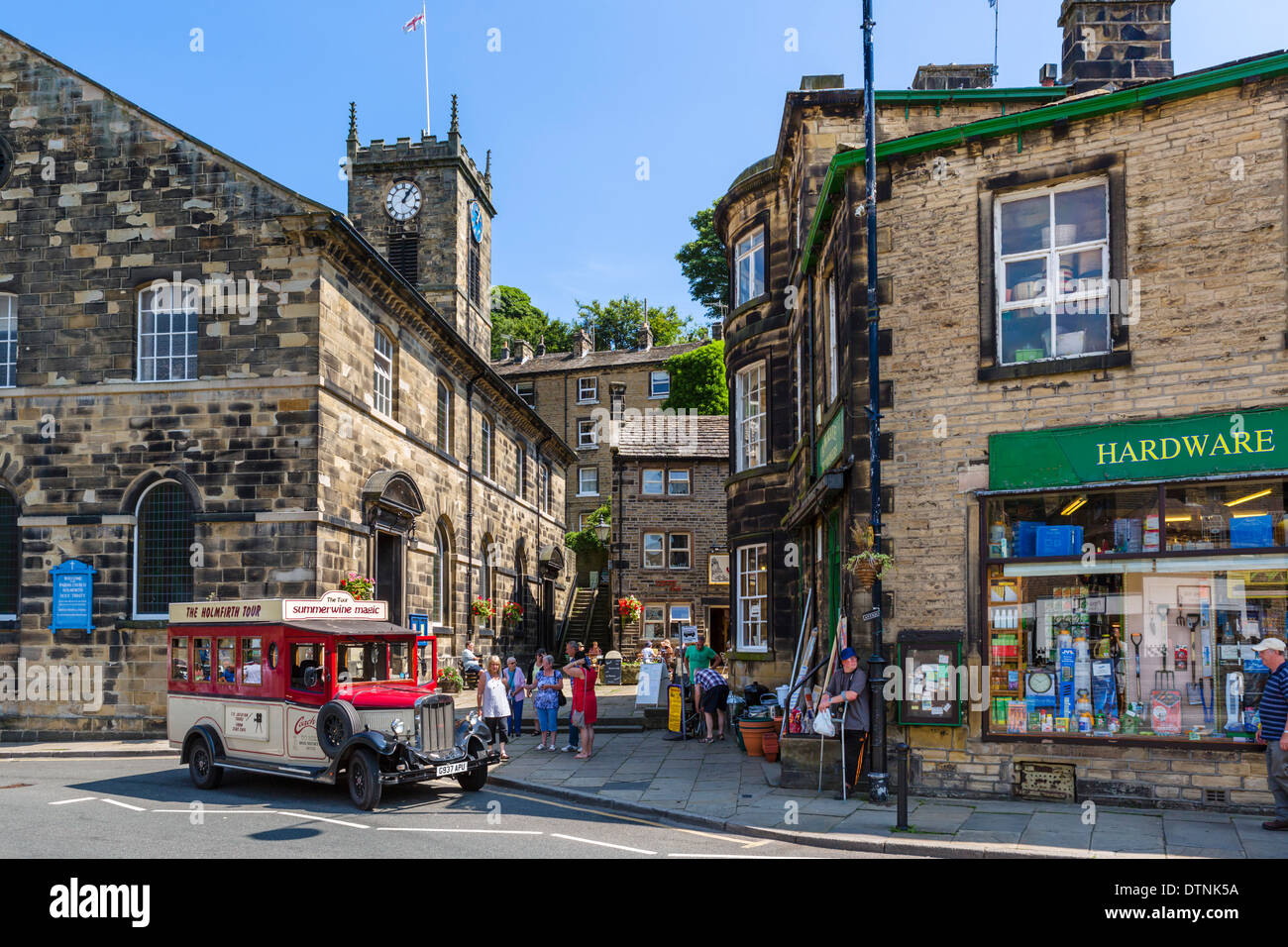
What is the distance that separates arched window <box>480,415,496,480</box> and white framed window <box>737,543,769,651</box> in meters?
12.4

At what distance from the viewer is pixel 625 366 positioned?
59750mm

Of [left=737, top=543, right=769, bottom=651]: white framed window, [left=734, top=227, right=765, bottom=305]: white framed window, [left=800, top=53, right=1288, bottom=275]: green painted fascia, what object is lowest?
[left=737, top=543, right=769, bottom=651]: white framed window

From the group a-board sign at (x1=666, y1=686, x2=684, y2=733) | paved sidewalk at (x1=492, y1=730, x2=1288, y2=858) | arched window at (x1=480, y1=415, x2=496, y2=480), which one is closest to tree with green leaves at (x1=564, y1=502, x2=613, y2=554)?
arched window at (x1=480, y1=415, x2=496, y2=480)

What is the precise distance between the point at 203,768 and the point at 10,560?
9420 millimetres

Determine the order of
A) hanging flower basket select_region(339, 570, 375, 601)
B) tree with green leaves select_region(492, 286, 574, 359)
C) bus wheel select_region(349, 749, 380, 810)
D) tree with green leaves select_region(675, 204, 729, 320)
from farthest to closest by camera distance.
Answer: tree with green leaves select_region(492, 286, 574, 359)
tree with green leaves select_region(675, 204, 729, 320)
hanging flower basket select_region(339, 570, 375, 601)
bus wheel select_region(349, 749, 380, 810)

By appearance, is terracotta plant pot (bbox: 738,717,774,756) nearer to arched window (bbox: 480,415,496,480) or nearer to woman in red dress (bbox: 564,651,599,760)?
woman in red dress (bbox: 564,651,599,760)

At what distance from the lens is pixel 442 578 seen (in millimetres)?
27828

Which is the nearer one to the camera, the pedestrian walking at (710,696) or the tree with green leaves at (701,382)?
the pedestrian walking at (710,696)

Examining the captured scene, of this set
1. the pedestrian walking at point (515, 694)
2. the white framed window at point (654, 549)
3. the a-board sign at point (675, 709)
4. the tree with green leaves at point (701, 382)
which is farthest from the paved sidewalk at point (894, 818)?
the tree with green leaves at point (701, 382)

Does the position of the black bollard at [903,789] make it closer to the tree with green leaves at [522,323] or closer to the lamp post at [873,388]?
the lamp post at [873,388]

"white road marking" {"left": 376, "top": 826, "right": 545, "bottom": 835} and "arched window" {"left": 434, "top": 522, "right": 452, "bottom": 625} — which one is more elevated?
"arched window" {"left": 434, "top": 522, "right": 452, "bottom": 625}

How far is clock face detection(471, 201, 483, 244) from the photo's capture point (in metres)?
44.6

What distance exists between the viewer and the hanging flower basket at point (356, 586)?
19.8 m

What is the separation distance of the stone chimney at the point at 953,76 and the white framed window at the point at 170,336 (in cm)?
1382
